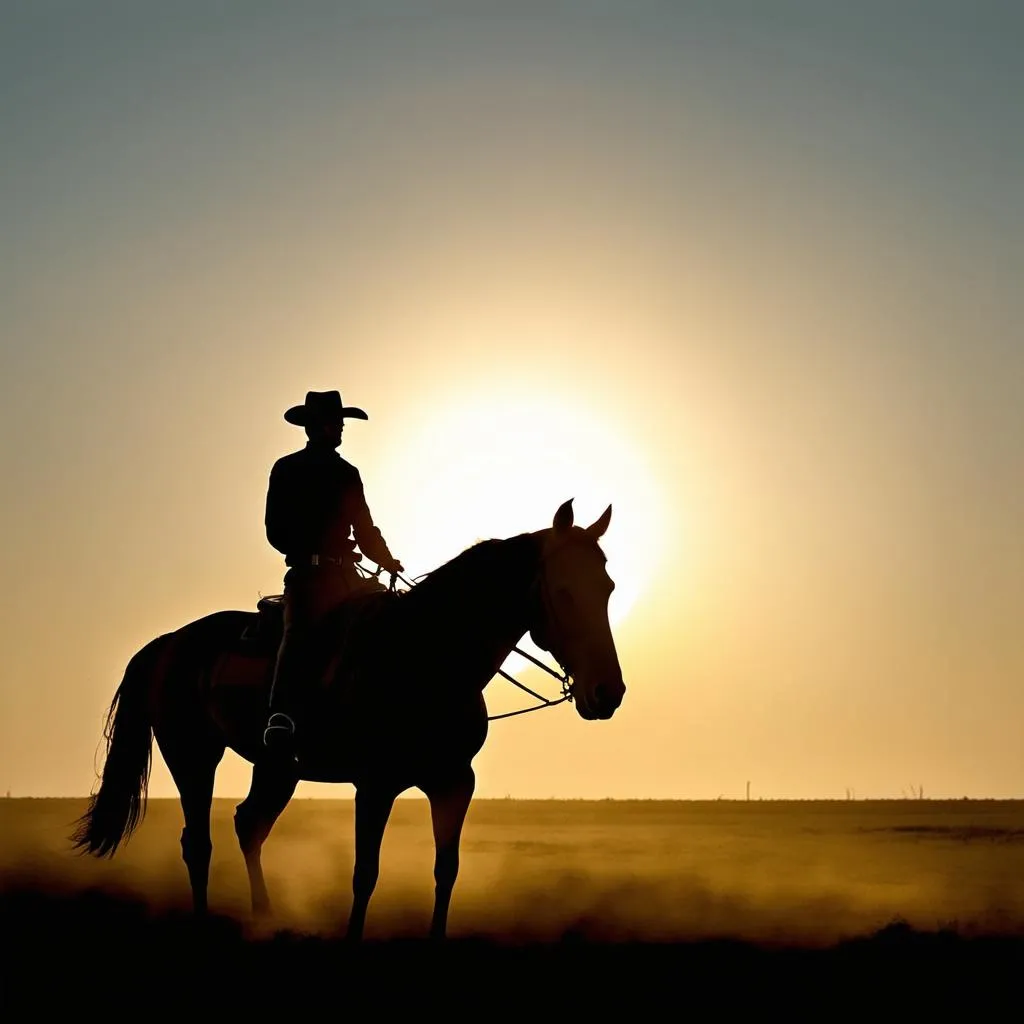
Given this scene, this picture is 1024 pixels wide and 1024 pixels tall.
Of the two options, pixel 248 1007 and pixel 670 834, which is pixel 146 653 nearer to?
pixel 248 1007

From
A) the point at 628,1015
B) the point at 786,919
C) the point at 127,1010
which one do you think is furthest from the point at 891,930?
the point at 127,1010

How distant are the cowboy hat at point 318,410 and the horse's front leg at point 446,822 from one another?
3542mm

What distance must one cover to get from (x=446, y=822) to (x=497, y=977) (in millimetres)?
1859

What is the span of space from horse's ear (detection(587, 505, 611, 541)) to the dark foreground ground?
329cm

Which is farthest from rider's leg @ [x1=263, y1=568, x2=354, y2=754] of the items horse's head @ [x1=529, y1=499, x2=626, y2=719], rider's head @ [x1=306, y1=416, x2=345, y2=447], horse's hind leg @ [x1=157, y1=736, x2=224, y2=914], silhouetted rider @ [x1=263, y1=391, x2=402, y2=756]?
horse's head @ [x1=529, y1=499, x2=626, y2=719]

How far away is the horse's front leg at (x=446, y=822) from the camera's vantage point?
1303 cm

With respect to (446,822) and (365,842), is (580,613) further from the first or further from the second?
(365,842)

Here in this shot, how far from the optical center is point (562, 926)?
51.5 feet

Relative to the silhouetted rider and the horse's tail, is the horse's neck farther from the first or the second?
the horse's tail

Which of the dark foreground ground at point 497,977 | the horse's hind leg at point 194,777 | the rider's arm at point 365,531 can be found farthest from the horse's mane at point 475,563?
the horse's hind leg at point 194,777

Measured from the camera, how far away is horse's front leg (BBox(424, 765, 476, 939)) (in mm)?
13031

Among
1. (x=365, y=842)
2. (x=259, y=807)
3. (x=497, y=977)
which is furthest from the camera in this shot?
(x=259, y=807)

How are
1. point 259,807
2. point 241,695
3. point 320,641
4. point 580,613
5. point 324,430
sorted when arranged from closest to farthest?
1. point 580,613
2. point 320,641
3. point 324,430
4. point 241,695
5. point 259,807

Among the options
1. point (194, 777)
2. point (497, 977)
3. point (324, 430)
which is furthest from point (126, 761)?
point (497, 977)
